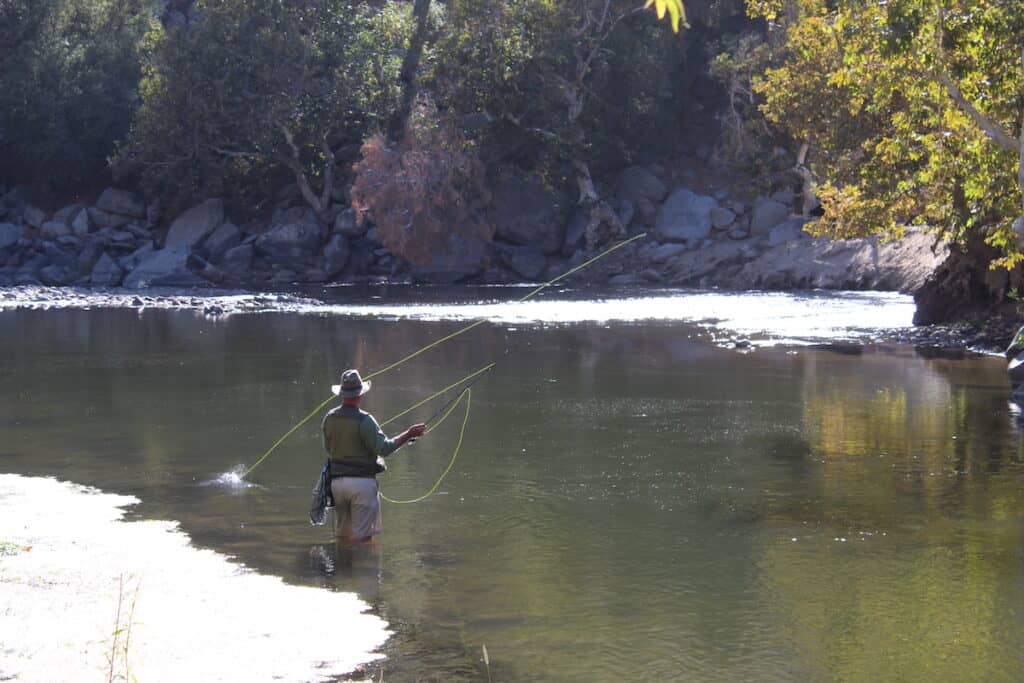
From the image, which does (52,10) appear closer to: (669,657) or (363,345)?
(363,345)

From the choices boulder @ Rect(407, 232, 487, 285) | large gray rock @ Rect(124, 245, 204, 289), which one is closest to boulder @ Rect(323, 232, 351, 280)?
boulder @ Rect(407, 232, 487, 285)

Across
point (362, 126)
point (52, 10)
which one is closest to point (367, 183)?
point (362, 126)

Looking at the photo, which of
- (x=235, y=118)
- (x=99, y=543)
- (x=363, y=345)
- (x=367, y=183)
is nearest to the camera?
(x=99, y=543)

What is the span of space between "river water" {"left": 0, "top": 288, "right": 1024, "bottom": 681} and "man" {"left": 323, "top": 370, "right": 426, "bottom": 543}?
31cm

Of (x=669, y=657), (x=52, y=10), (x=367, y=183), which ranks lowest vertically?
(x=669, y=657)

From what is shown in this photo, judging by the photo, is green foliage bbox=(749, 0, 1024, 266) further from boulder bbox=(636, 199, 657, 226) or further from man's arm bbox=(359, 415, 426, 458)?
boulder bbox=(636, 199, 657, 226)

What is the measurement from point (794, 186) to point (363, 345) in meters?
25.4

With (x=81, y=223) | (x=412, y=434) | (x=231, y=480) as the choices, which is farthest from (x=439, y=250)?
(x=412, y=434)

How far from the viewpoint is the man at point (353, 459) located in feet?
33.3

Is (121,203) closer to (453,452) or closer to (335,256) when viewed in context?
(335,256)

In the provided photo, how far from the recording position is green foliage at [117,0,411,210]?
50000mm

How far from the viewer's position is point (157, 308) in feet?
127

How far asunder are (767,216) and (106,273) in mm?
24014

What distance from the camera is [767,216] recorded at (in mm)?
46781
